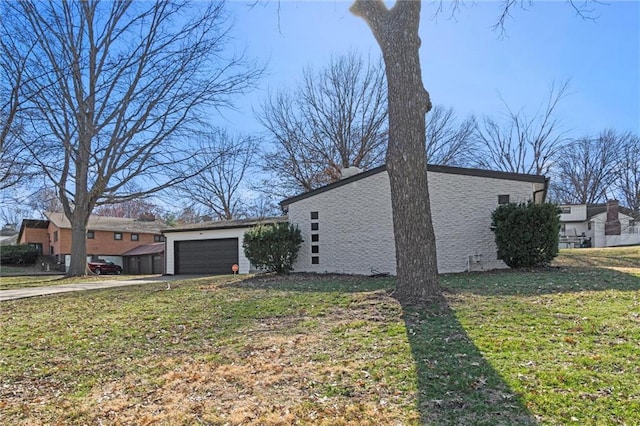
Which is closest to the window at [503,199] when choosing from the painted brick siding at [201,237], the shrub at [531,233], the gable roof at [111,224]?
the shrub at [531,233]

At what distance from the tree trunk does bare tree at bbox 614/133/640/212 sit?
1366 inches

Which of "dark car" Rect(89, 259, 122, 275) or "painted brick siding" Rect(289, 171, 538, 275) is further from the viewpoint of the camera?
"dark car" Rect(89, 259, 122, 275)

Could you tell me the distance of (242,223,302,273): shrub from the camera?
13578mm

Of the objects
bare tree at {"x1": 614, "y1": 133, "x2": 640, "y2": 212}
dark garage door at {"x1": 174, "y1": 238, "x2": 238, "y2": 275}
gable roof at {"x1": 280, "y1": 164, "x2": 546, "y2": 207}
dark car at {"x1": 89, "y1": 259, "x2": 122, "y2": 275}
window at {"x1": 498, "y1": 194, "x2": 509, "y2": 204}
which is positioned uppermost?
bare tree at {"x1": 614, "y1": 133, "x2": 640, "y2": 212}

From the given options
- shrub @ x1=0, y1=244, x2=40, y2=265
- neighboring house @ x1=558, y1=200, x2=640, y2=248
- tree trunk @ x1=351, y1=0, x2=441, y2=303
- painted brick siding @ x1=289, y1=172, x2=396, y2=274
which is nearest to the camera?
tree trunk @ x1=351, y1=0, x2=441, y2=303

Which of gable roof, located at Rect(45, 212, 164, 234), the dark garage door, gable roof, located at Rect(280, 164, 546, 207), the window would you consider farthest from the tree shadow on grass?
gable roof, located at Rect(45, 212, 164, 234)

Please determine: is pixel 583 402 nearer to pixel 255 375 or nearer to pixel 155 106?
pixel 255 375

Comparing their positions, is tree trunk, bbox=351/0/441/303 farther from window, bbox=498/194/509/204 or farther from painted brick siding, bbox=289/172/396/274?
painted brick siding, bbox=289/172/396/274

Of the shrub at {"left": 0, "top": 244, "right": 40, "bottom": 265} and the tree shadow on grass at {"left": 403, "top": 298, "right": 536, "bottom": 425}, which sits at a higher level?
the shrub at {"left": 0, "top": 244, "right": 40, "bottom": 265}

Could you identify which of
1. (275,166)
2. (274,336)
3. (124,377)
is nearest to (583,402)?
(274,336)

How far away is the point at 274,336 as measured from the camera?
5.32 metres

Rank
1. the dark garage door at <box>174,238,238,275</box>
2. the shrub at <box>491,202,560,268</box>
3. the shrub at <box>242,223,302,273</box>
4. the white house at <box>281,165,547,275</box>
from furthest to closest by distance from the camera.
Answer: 1. the dark garage door at <box>174,238,238,275</box>
2. the shrub at <box>242,223,302,273</box>
3. the white house at <box>281,165,547,275</box>
4. the shrub at <box>491,202,560,268</box>

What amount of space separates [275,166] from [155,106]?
30.8 ft

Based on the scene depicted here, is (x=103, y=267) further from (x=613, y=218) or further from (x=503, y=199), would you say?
(x=613, y=218)
